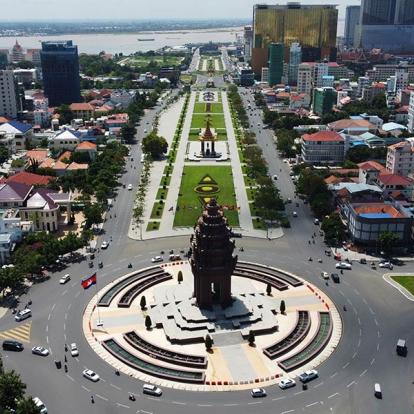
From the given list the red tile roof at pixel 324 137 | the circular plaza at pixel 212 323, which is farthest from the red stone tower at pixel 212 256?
the red tile roof at pixel 324 137

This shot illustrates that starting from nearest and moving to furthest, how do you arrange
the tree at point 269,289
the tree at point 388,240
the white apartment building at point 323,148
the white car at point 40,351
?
→ 1. the white car at point 40,351
2. the tree at point 269,289
3. the tree at point 388,240
4. the white apartment building at point 323,148

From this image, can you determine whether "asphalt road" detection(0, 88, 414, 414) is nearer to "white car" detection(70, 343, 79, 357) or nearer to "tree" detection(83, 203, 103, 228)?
"white car" detection(70, 343, 79, 357)

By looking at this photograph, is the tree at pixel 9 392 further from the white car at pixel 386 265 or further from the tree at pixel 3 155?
the tree at pixel 3 155

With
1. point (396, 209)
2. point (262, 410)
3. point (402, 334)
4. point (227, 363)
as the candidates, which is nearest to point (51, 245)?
point (227, 363)

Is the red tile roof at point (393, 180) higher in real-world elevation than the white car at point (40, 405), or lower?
higher

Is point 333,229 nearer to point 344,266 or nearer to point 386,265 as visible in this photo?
point 344,266

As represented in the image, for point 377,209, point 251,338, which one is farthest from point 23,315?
point 377,209

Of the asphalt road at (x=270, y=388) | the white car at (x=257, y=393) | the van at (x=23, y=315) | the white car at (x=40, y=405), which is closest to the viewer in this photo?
the white car at (x=40, y=405)

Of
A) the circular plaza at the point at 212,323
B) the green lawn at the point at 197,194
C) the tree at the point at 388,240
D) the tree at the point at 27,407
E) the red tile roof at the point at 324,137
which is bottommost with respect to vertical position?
the circular plaza at the point at 212,323
